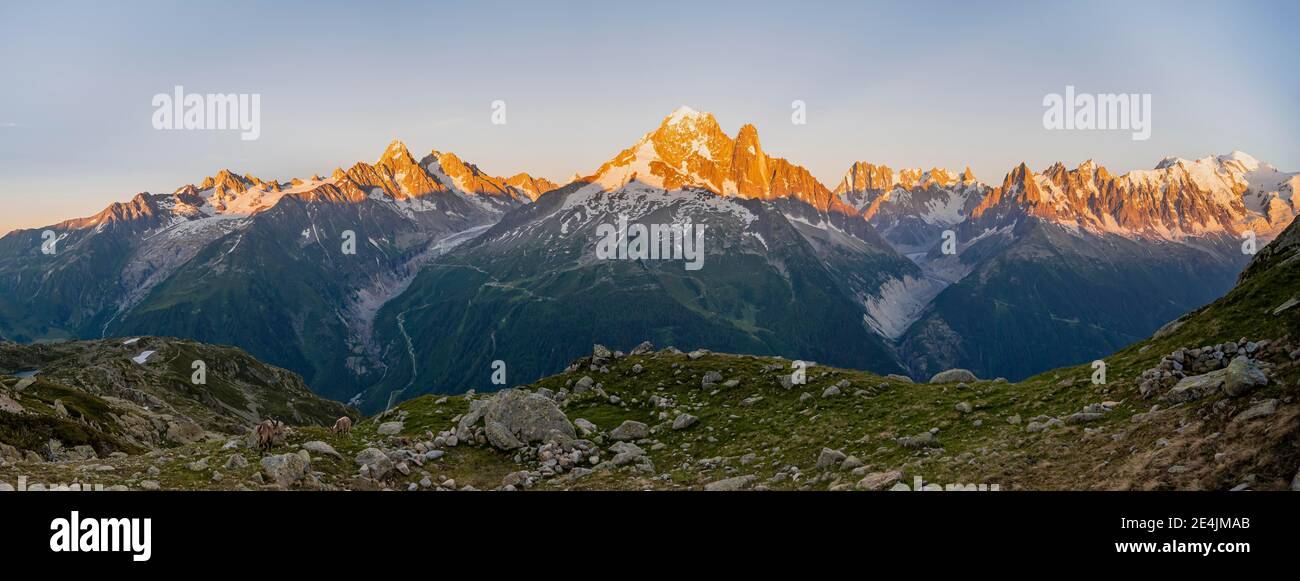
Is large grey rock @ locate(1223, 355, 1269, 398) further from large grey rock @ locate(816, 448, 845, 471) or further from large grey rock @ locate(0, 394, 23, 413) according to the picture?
large grey rock @ locate(0, 394, 23, 413)

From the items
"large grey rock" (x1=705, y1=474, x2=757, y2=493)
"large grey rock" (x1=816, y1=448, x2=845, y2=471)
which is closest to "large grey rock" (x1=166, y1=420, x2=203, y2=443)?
"large grey rock" (x1=705, y1=474, x2=757, y2=493)

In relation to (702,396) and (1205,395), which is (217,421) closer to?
(702,396)

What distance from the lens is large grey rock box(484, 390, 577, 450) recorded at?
4131cm

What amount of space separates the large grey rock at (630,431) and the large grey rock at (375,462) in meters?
14.4

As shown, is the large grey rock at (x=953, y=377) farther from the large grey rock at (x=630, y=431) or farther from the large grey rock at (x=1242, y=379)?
the large grey rock at (x=1242, y=379)

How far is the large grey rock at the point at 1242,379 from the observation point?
20.1m

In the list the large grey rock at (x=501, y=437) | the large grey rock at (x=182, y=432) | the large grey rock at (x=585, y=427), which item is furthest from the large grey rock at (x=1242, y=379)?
the large grey rock at (x=182, y=432)

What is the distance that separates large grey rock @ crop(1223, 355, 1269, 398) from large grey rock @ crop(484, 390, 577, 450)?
32417 millimetres

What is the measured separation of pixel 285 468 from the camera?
28.3 meters

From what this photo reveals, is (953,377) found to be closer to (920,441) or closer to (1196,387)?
(920,441)

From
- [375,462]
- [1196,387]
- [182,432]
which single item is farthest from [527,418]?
[182,432]

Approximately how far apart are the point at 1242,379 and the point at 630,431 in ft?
102

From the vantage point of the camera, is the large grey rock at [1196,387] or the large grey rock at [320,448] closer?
the large grey rock at [1196,387]

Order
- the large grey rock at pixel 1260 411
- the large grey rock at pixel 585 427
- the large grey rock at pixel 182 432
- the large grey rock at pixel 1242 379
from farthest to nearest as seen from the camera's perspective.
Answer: the large grey rock at pixel 182 432 < the large grey rock at pixel 585 427 < the large grey rock at pixel 1242 379 < the large grey rock at pixel 1260 411
